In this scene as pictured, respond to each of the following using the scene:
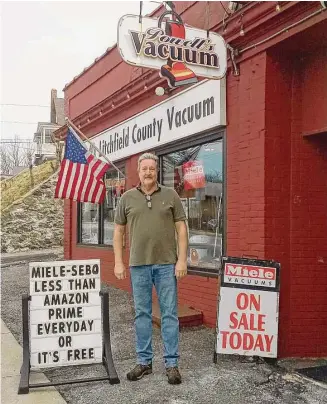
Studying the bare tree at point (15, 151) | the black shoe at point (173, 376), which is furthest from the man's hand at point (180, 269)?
the bare tree at point (15, 151)

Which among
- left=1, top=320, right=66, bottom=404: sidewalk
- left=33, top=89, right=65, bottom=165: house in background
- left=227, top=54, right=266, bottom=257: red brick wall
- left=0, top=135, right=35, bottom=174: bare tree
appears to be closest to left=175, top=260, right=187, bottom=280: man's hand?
left=227, top=54, right=266, bottom=257: red brick wall

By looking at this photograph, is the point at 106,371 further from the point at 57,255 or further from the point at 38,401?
the point at 57,255

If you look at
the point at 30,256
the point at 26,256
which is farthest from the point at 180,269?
the point at 26,256

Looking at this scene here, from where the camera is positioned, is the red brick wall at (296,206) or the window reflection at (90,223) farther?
the window reflection at (90,223)

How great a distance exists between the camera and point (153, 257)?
420 centimetres

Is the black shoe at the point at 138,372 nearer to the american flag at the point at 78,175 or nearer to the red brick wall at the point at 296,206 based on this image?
the red brick wall at the point at 296,206

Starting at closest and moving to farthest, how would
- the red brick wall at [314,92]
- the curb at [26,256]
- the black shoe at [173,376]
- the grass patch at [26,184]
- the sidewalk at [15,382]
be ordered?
1. the sidewalk at [15,382]
2. the black shoe at [173,376]
3. the red brick wall at [314,92]
4. the curb at [26,256]
5. the grass patch at [26,184]

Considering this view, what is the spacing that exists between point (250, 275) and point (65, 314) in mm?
1825

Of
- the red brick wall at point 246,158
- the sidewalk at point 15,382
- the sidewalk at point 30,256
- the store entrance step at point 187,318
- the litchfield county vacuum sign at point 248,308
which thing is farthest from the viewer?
the sidewalk at point 30,256

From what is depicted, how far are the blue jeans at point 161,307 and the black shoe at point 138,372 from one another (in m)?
0.04

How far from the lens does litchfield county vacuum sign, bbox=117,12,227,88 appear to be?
4855 mm

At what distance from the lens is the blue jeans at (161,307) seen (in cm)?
419

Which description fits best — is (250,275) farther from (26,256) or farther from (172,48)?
(26,256)

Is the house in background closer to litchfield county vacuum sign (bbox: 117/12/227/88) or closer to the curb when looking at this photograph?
the curb
